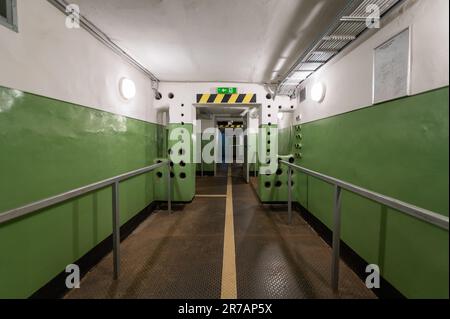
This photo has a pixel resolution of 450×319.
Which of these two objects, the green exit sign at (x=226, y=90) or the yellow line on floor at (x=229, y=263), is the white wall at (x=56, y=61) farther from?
the yellow line on floor at (x=229, y=263)

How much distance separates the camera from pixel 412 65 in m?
1.26

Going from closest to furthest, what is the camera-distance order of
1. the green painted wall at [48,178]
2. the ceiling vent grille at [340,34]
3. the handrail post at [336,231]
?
1. the green painted wall at [48,178]
2. the ceiling vent grille at [340,34]
3. the handrail post at [336,231]

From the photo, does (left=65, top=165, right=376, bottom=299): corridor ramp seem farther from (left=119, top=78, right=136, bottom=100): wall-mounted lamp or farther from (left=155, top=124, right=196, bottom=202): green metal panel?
(left=119, top=78, right=136, bottom=100): wall-mounted lamp

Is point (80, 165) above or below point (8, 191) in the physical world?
above

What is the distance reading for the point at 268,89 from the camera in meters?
3.59

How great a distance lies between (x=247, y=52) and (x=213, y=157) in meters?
4.85

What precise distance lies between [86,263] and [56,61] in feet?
5.68

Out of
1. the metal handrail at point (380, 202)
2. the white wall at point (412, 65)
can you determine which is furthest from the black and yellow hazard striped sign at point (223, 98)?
the metal handrail at point (380, 202)

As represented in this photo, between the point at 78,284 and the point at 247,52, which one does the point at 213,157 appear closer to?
the point at 247,52

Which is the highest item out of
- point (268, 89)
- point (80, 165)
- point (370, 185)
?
point (268, 89)

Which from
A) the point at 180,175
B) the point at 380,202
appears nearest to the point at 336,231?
the point at 380,202

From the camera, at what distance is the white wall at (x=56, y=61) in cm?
127

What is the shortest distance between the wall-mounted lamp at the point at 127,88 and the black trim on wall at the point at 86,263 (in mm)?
1619
